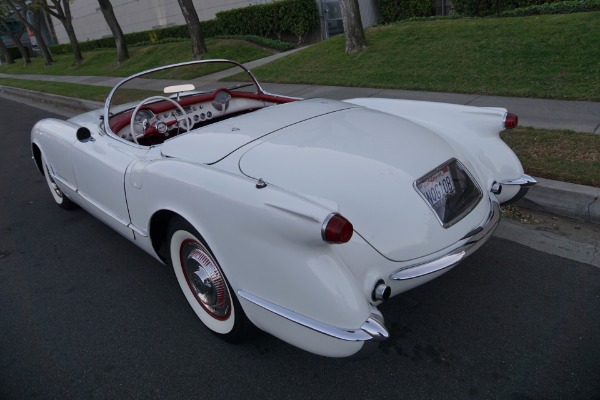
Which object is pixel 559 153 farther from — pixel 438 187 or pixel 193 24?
pixel 193 24

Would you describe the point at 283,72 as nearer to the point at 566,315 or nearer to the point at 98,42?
the point at 566,315

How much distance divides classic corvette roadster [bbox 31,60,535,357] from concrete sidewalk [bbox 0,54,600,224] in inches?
37.6

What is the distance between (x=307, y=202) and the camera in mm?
1880

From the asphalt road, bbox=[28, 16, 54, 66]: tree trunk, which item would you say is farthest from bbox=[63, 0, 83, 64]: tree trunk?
the asphalt road

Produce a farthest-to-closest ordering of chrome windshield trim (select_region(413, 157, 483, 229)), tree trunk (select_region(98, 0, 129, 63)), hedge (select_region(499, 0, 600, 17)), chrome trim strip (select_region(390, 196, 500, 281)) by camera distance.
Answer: tree trunk (select_region(98, 0, 129, 63)) → hedge (select_region(499, 0, 600, 17)) → chrome windshield trim (select_region(413, 157, 483, 229)) → chrome trim strip (select_region(390, 196, 500, 281))

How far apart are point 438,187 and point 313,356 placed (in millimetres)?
1126

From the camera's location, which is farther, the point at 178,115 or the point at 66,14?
the point at 66,14

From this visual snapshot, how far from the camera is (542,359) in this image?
225 centimetres

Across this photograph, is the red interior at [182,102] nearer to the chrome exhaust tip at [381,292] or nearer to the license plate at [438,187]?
the license plate at [438,187]

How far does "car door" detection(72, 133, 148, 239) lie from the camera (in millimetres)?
3010

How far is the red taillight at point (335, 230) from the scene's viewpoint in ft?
5.83

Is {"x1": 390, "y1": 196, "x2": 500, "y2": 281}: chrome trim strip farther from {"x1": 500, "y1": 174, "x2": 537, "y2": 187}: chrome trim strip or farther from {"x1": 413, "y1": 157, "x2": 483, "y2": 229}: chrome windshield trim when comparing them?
{"x1": 500, "y1": 174, "x2": 537, "y2": 187}: chrome trim strip

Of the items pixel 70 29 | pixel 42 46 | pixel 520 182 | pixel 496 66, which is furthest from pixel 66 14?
pixel 520 182

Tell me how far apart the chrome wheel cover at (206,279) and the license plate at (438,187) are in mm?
1146
